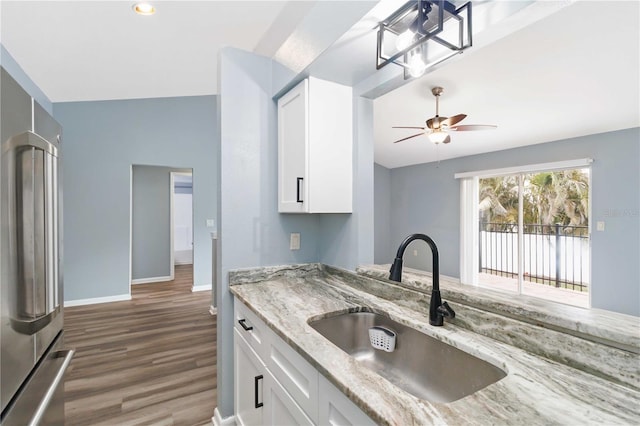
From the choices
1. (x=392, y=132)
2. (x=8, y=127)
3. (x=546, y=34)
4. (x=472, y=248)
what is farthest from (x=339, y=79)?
(x=472, y=248)

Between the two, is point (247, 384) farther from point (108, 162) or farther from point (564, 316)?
point (108, 162)

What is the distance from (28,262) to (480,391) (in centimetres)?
144

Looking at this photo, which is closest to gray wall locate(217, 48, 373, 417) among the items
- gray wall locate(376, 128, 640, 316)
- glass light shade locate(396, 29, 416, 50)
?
glass light shade locate(396, 29, 416, 50)

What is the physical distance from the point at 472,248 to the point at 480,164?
1675 millimetres

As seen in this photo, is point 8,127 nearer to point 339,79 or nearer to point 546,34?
point 339,79

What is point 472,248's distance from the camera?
20.1 feet

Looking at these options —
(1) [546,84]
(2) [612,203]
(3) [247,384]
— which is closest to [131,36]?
(3) [247,384]

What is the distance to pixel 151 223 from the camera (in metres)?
A: 6.06

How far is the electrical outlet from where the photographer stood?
6.97 ft

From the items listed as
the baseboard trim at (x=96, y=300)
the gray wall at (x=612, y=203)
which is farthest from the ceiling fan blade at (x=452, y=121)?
the baseboard trim at (x=96, y=300)

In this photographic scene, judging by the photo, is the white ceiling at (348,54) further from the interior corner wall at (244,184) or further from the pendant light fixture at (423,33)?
the interior corner wall at (244,184)

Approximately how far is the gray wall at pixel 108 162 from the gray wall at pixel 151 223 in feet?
3.35

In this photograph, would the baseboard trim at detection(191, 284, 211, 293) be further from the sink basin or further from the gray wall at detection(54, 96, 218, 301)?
the sink basin

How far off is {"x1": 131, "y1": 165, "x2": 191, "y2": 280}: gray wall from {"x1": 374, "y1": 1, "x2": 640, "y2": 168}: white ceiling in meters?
4.44
